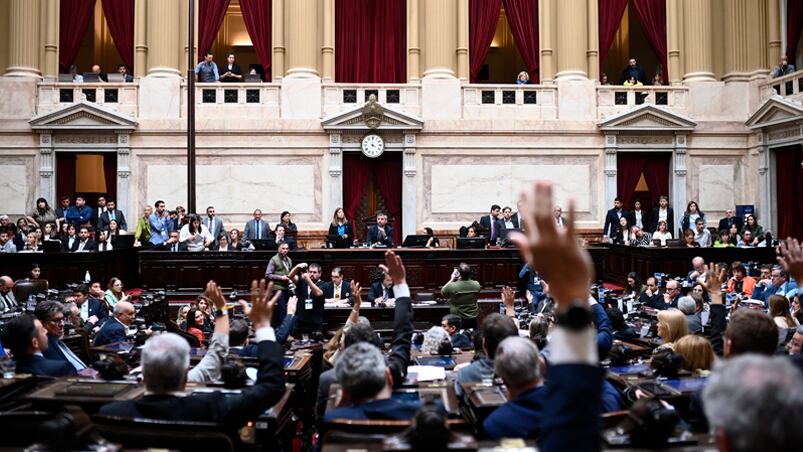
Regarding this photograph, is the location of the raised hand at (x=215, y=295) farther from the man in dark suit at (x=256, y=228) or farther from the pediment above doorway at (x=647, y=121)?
the pediment above doorway at (x=647, y=121)

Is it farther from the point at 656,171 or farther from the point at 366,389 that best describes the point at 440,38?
the point at 366,389

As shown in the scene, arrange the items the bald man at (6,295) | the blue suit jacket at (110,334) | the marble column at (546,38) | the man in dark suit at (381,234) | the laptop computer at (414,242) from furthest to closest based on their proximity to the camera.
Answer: the marble column at (546,38)
the man in dark suit at (381,234)
the laptop computer at (414,242)
the bald man at (6,295)
the blue suit jacket at (110,334)

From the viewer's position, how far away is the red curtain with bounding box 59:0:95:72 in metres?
18.6

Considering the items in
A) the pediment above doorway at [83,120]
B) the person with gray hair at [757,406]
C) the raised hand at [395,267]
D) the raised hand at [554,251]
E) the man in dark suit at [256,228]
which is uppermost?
the pediment above doorway at [83,120]

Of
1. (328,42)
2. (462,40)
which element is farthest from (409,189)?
(328,42)

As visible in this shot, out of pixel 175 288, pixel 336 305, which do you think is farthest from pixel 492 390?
pixel 175 288

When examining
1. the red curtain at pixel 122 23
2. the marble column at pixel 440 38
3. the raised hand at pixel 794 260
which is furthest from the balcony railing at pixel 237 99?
the raised hand at pixel 794 260

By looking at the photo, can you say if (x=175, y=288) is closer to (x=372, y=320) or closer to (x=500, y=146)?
(x=372, y=320)

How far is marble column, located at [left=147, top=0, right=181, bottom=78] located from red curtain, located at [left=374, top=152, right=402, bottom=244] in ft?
18.6

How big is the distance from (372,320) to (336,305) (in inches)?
23.2

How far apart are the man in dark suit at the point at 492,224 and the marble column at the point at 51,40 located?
11.6 metres

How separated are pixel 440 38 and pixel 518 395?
53.3 ft

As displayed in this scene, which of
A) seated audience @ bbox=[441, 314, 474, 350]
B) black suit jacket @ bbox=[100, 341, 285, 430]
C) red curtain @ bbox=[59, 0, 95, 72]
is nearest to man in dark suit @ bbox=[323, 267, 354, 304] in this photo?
seated audience @ bbox=[441, 314, 474, 350]

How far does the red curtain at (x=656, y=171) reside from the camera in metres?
18.7
